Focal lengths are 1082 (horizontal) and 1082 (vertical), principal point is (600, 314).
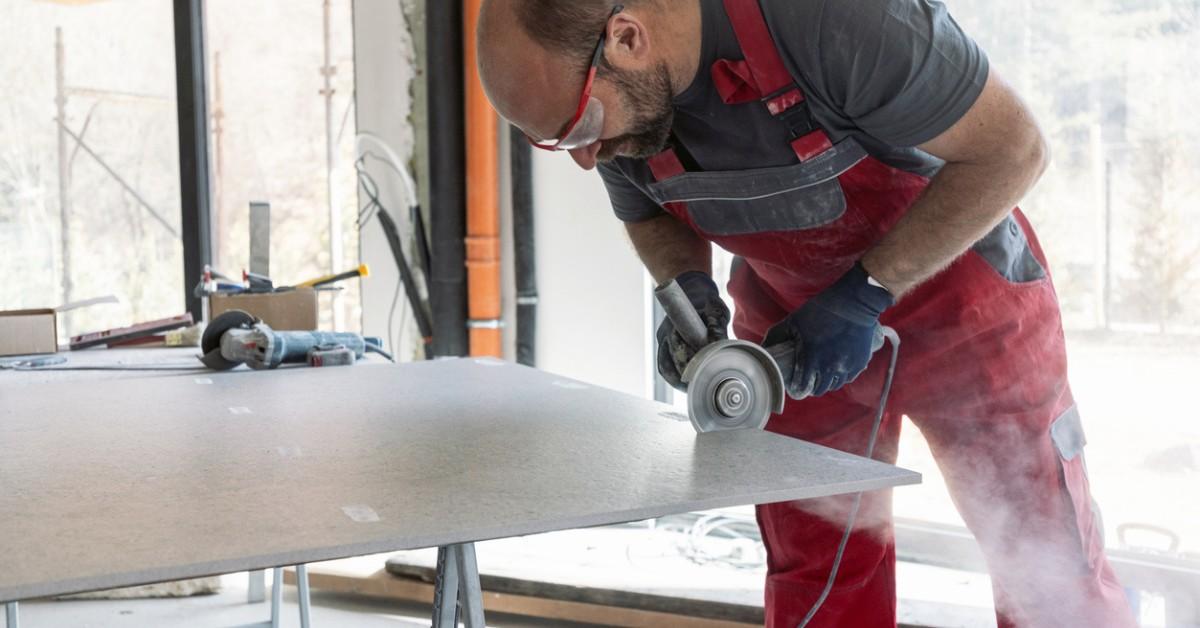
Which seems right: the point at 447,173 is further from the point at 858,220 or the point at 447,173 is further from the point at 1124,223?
the point at 858,220

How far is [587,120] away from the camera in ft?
5.14

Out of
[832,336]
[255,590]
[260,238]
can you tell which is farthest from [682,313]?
[255,590]

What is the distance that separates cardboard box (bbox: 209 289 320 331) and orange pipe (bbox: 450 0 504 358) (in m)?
0.92

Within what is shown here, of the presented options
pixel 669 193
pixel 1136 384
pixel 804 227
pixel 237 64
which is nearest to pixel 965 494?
pixel 804 227

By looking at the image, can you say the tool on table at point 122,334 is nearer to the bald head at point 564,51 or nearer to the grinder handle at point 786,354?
the bald head at point 564,51

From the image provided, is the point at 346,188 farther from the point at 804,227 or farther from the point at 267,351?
the point at 804,227

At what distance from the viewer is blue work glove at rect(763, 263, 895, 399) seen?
61.1 inches

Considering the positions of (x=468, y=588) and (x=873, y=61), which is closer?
(x=468, y=588)

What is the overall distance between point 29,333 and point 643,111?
194 cm

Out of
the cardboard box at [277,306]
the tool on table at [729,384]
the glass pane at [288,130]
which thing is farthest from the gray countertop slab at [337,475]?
the glass pane at [288,130]

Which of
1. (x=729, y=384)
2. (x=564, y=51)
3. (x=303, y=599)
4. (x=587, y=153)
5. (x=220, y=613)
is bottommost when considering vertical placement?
(x=220, y=613)

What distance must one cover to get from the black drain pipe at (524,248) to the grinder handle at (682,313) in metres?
2.10

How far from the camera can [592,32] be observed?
1495mm

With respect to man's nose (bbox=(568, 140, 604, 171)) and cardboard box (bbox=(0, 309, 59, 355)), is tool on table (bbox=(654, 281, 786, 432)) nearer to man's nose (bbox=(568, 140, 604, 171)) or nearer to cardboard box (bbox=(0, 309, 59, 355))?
man's nose (bbox=(568, 140, 604, 171))
